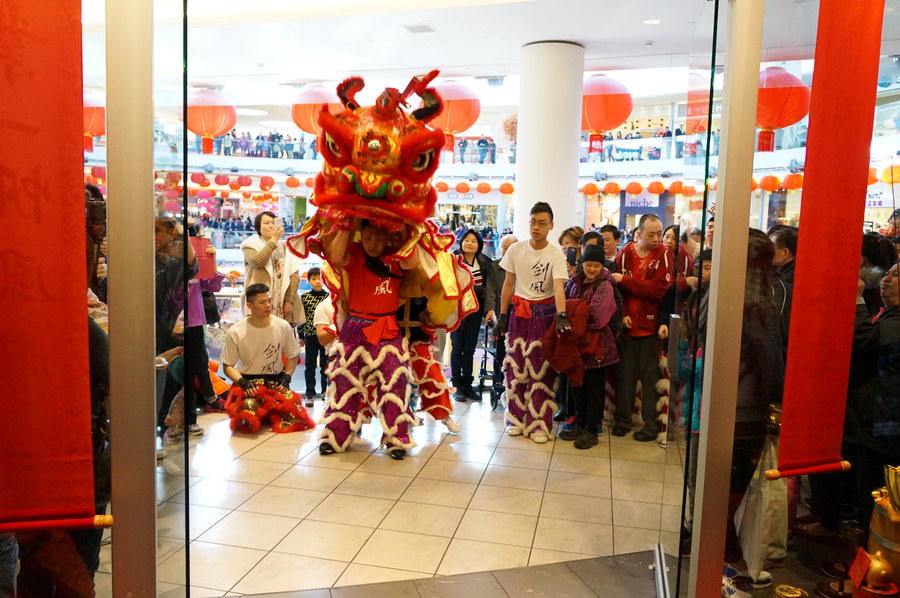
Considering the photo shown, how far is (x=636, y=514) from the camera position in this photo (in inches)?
133

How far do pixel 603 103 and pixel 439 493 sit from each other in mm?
5076

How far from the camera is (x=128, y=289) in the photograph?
1.42 m

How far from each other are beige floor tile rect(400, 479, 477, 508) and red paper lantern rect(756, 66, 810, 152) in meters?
2.46

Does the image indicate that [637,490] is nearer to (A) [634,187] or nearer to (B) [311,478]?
(B) [311,478]

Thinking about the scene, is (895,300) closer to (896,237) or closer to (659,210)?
(896,237)

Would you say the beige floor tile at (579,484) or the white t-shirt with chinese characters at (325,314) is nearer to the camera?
the beige floor tile at (579,484)

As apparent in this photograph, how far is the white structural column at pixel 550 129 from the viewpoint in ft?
22.3

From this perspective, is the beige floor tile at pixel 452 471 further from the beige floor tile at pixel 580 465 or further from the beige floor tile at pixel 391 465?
the beige floor tile at pixel 580 465

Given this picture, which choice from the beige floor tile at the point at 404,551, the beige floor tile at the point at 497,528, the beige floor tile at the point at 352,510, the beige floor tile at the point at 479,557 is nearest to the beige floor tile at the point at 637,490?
the beige floor tile at the point at 497,528

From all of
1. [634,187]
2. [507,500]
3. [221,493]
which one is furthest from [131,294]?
[634,187]

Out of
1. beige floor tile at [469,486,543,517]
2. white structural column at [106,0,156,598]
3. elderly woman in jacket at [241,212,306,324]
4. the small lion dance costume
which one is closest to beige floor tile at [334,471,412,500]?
the small lion dance costume

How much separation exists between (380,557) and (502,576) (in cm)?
53

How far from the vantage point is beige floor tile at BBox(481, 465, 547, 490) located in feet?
12.3

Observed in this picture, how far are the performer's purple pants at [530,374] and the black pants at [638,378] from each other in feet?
1.75
